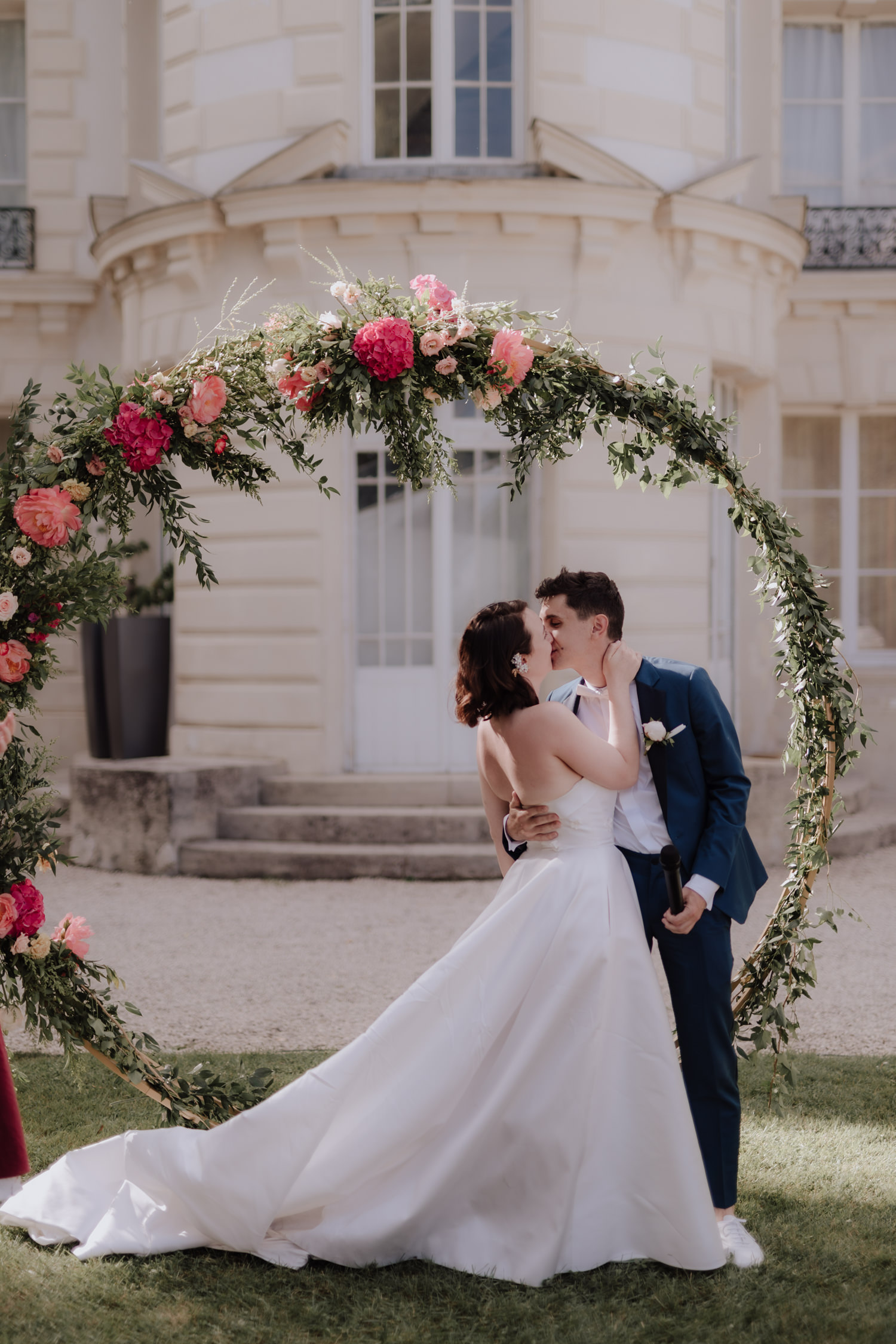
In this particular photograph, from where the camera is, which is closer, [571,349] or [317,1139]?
[317,1139]

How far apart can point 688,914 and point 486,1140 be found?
783 millimetres

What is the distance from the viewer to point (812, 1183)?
12.3ft

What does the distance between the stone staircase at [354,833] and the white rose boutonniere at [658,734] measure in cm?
465

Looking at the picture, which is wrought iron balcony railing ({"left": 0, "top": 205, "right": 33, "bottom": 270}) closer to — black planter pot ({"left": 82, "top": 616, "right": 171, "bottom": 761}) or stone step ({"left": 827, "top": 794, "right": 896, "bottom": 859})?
black planter pot ({"left": 82, "top": 616, "right": 171, "bottom": 761})

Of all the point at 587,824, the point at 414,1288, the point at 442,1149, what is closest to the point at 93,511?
the point at 587,824

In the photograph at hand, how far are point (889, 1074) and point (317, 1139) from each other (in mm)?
2470

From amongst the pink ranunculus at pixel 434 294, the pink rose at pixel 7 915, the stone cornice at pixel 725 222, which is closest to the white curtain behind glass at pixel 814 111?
the stone cornice at pixel 725 222

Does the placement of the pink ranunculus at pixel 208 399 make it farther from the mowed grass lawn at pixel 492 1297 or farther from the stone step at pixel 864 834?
the stone step at pixel 864 834

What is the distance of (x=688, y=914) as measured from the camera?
334 centimetres

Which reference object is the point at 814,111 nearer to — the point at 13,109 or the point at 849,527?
the point at 849,527

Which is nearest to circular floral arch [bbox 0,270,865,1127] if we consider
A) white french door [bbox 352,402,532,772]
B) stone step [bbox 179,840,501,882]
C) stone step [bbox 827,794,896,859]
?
stone step [bbox 179,840,501,882]

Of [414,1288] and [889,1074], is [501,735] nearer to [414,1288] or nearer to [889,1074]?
[414,1288]

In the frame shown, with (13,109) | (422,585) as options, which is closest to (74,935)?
(422,585)

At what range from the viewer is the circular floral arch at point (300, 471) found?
12.1 feet
